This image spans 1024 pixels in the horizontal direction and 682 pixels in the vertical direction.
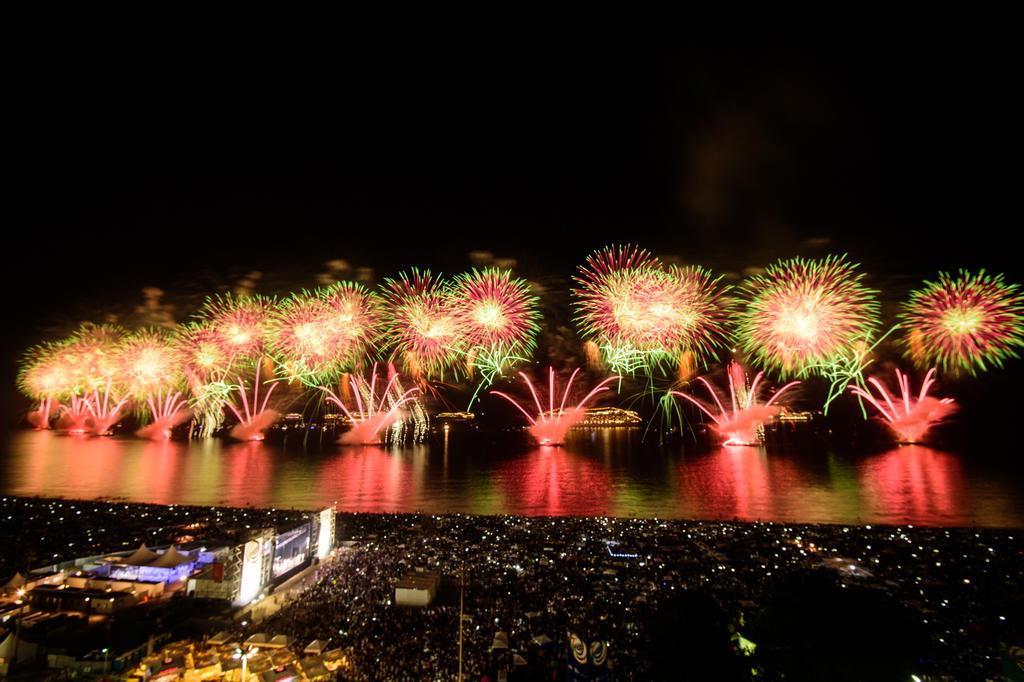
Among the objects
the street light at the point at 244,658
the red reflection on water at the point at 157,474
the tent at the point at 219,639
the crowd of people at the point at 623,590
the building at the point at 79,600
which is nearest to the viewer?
the crowd of people at the point at 623,590

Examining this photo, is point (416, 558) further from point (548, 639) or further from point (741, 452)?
point (741, 452)

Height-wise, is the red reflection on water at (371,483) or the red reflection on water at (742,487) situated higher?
the red reflection on water at (371,483)

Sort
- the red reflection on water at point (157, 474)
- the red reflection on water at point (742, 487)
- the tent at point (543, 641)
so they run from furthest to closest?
the red reflection on water at point (157, 474) < the red reflection on water at point (742, 487) < the tent at point (543, 641)

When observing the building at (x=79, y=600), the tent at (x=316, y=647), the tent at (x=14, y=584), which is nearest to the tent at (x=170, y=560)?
the building at (x=79, y=600)

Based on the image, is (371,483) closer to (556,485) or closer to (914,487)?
(556,485)

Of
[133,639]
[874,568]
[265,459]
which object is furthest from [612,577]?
[265,459]

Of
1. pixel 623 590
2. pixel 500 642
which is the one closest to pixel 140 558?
pixel 500 642

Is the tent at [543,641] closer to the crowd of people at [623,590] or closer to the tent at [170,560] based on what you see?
the crowd of people at [623,590]
